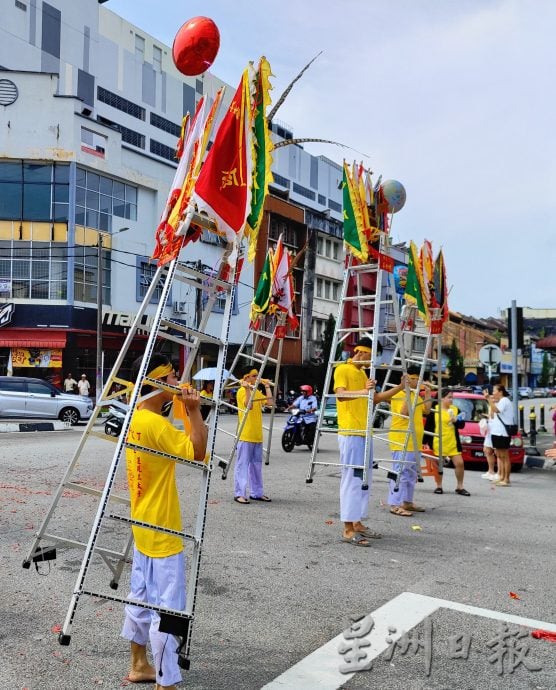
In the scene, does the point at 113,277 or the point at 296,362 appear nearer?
the point at 113,277

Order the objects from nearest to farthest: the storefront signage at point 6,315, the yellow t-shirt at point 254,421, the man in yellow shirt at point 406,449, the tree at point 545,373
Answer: the man in yellow shirt at point 406,449 → the yellow t-shirt at point 254,421 → the storefront signage at point 6,315 → the tree at point 545,373

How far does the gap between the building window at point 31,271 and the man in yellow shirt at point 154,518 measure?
32403 mm

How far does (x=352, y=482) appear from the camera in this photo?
715 centimetres

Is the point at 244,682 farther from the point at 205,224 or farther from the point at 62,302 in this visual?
the point at 62,302

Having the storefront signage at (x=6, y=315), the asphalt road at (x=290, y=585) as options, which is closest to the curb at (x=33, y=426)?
the asphalt road at (x=290, y=585)

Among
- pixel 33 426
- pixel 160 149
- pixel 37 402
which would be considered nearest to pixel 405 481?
pixel 33 426

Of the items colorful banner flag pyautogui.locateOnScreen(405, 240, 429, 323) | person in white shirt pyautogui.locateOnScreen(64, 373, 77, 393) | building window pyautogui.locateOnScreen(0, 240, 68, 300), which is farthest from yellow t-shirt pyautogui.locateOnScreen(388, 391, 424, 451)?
building window pyautogui.locateOnScreen(0, 240, 68, 300)

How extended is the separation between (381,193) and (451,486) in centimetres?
609

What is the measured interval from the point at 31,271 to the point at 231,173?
3281 cm

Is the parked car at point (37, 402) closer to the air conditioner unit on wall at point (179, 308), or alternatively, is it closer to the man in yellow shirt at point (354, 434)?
the air conditioner unit on wall at point (179, 308)

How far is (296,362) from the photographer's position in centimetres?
5325

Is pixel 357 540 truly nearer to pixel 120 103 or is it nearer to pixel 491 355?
pixel 491 355

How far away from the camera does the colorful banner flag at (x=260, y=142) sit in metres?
4.16

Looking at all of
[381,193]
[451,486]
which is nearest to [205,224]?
[381,193]
